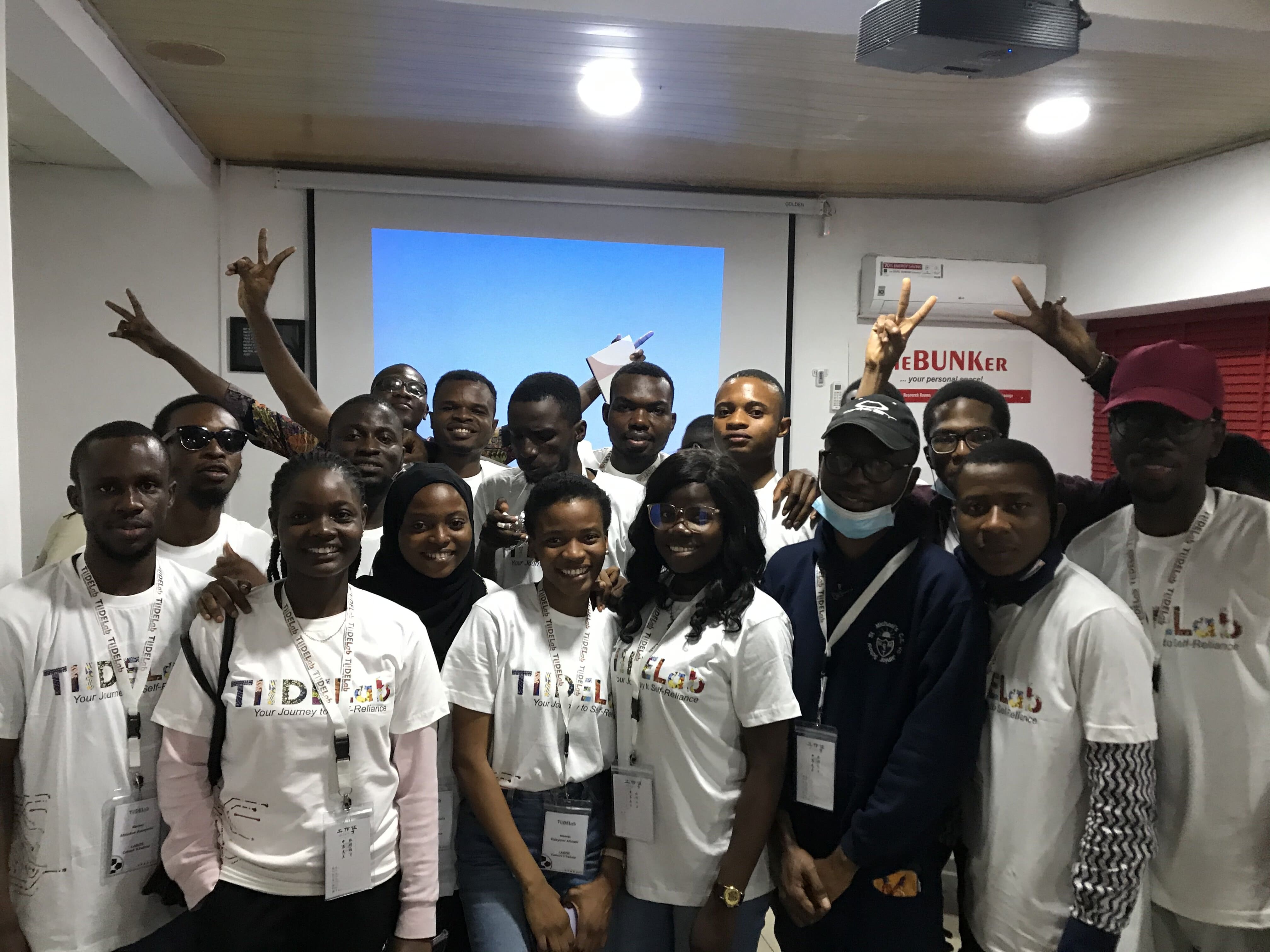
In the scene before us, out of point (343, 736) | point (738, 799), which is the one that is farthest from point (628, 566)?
point (343, 736)

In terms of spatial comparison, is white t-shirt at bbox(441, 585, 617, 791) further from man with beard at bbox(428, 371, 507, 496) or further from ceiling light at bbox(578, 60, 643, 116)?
ceiling light at bbox(578, 60, 643, 116)

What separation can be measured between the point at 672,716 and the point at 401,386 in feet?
6.55

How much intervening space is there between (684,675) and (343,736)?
72 centimetres

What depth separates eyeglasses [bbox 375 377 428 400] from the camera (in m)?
3.20

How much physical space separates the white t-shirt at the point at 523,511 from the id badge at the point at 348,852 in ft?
2.84

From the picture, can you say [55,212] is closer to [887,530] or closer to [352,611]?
[352,611]

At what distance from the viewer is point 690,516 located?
187 cm

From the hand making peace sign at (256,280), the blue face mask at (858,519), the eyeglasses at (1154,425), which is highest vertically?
the hand making peace sign at (256,280)

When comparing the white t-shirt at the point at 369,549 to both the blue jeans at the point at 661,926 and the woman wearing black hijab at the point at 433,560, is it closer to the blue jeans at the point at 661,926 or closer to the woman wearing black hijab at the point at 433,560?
the woman wearing black hijab at the point at 433,560

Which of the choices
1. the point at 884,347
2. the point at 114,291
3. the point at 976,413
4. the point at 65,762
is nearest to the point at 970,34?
the point at 884,347

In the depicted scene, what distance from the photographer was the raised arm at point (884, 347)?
2428 millimetres

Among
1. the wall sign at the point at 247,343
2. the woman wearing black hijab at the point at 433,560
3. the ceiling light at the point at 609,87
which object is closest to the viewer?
the woman wearing black hijab at the point at 433,560

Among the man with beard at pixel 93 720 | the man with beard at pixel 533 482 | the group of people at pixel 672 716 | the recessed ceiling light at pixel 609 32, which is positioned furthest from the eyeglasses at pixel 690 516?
the recessed ceiling light at pixel 609 32

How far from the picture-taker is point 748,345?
213 inches
